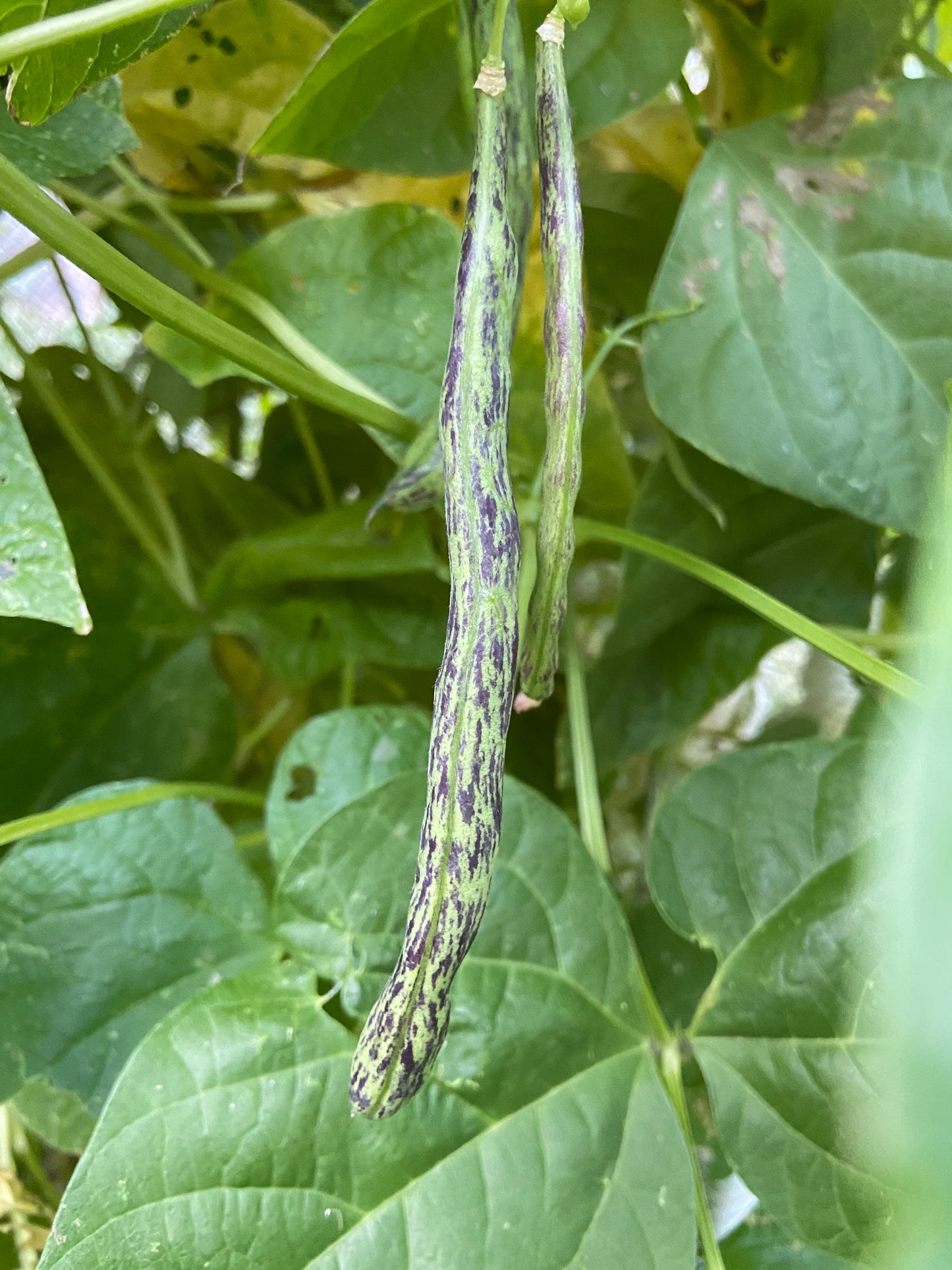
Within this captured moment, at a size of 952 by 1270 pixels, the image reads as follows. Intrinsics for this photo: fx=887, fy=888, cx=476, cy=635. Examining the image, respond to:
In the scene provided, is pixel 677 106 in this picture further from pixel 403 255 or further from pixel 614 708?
pixel 614 708

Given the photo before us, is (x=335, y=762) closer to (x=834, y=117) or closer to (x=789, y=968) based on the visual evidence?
(x=789, y=968)

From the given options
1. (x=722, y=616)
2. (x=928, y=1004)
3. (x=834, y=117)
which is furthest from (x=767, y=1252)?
(x=834, y=117)

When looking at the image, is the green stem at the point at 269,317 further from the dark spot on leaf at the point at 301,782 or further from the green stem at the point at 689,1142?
the green stem at the point at 689,1142

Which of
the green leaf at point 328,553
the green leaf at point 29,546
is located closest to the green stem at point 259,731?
the green leaf at point 328,553

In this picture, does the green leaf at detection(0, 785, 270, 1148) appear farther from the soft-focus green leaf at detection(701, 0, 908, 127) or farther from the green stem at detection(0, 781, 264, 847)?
the soft-focus green leaf at detection(701, 0, 908, 127)

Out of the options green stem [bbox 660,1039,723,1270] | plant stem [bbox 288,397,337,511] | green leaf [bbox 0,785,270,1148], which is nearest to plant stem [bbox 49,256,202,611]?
plant stem [bbox 288,397,337,511]
